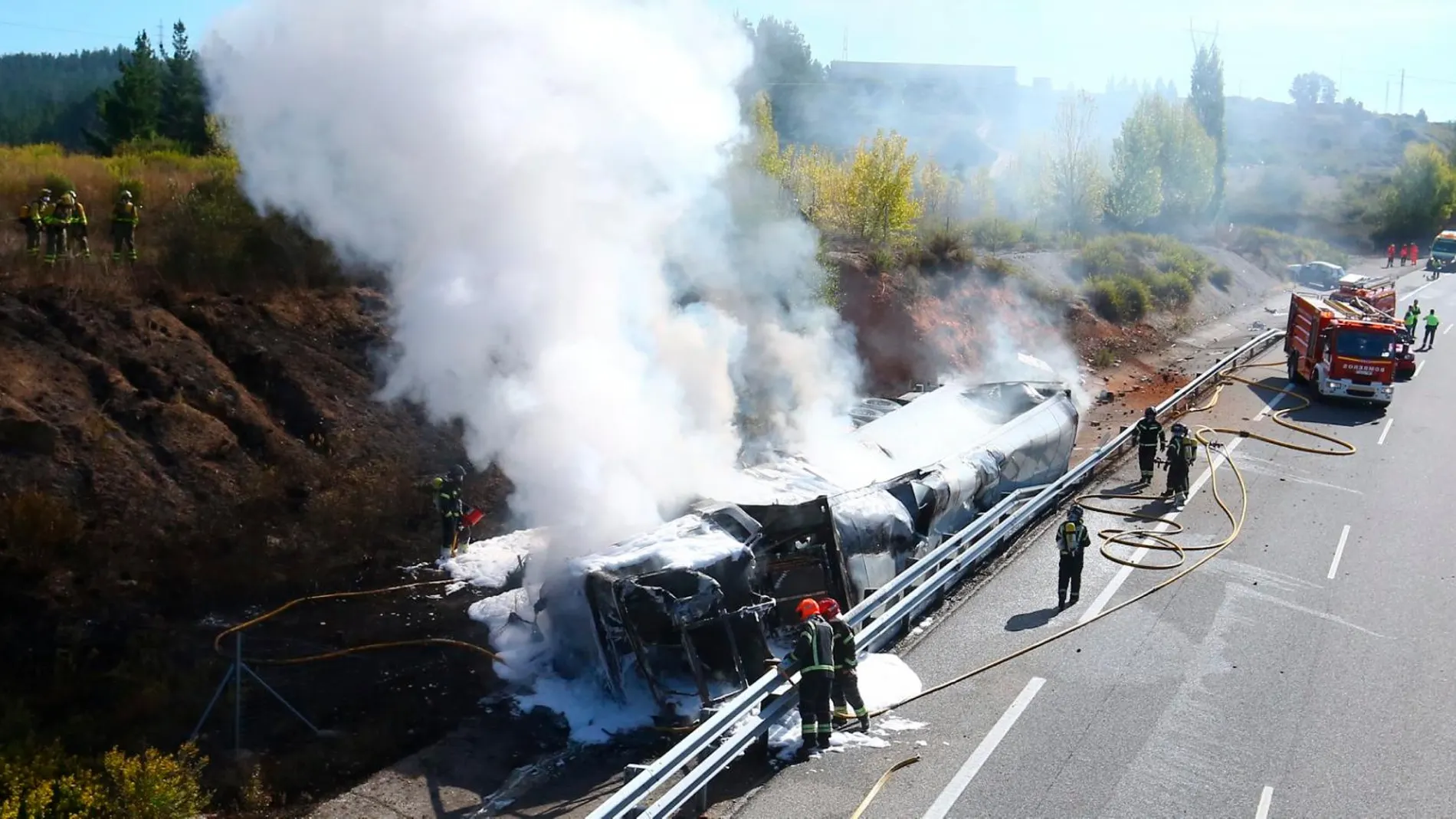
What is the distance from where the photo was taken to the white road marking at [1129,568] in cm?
1126

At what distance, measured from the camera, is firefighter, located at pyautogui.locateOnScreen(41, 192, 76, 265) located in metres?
16.2

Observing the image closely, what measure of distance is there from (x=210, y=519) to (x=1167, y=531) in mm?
13201

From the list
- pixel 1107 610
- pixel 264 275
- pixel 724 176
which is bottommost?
pixel 1107 610

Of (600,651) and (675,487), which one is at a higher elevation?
(675,487)

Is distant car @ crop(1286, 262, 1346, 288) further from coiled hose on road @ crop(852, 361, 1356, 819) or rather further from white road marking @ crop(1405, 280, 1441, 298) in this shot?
coiled hose on road @ crop(852, 361, 1356, 819)

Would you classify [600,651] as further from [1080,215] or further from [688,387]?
[1080,215]

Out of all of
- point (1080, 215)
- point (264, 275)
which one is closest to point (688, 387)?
point (264, 275)

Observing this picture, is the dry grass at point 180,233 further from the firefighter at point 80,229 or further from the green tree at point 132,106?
the green tree at point 132,106

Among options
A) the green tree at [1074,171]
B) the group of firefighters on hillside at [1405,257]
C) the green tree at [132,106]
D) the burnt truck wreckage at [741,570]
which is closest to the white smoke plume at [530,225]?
the burnt truck wreckage at [741,570]

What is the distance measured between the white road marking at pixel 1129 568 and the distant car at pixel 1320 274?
36914mm

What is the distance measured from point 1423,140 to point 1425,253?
76751mm

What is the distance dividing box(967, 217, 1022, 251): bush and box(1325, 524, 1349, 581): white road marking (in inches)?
987

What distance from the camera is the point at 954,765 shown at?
807 cm

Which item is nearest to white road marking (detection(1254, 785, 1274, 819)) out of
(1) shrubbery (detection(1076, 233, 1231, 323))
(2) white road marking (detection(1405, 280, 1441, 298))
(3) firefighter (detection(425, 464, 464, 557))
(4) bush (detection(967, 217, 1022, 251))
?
(3) firefighter (detection(425, 464, 464, 557))
